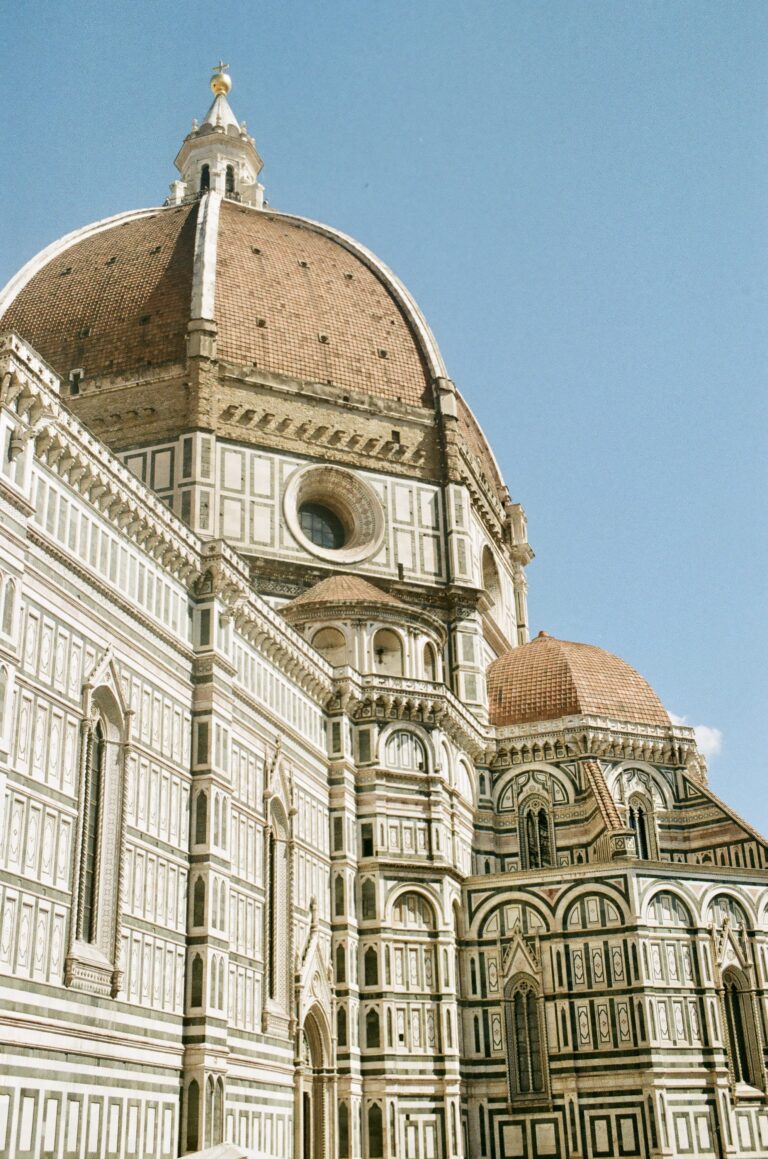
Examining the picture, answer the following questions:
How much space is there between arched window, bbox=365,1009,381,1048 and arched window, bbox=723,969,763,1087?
366 inches

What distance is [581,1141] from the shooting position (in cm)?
3400

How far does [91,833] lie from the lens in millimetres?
24047

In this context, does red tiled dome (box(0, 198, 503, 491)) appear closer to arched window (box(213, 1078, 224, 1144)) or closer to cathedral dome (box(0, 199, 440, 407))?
cathedral dome (box(0, 199, 440, 407))

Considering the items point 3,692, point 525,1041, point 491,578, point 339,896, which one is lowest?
point 525,1041

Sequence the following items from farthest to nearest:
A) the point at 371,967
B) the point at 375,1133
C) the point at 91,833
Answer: the point at 371,967
the point at 375,1133
the point at 91,833

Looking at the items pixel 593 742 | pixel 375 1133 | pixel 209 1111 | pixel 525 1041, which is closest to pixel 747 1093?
pixel 525 1041

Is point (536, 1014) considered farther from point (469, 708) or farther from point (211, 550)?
point (211, 550)

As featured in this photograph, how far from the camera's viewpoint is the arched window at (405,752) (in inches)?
1441

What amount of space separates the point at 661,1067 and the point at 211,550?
17039mm

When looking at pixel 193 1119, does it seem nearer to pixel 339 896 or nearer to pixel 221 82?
pixel 339 896

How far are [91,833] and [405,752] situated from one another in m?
14.0

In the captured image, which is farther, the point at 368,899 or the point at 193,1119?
the point at 368,899

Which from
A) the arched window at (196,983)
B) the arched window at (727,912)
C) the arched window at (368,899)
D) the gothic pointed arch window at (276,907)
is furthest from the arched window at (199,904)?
the arched window at (727,912)

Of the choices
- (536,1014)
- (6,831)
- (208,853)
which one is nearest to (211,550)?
(208,853)
